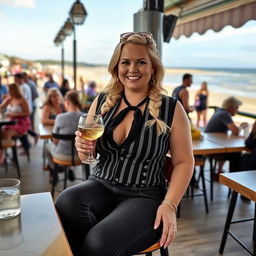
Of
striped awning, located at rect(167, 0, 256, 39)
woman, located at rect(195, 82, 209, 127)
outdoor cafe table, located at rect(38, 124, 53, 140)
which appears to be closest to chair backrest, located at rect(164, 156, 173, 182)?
outdoor cafe table, located at rect(38, 124, 53, 140)

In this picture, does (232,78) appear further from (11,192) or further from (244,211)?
(11,192)

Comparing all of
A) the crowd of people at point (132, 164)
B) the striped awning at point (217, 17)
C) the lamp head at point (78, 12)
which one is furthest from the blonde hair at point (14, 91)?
the striped awning at point (217, 17)

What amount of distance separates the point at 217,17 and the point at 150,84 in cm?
369

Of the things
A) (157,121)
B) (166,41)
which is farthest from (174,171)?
(166,41)

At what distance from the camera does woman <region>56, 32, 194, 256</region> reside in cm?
122

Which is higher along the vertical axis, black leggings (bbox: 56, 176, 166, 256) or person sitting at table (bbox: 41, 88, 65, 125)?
person sitting at table (bbox: 41, 88, 65, 125)

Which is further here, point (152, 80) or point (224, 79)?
point (224, 79)

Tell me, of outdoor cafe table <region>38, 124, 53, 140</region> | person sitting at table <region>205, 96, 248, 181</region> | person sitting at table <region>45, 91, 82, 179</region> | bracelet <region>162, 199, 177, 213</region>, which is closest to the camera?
bracelet <region>162, 199, 177, 213</region>

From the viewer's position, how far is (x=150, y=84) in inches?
61.9

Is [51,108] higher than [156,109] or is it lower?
lower

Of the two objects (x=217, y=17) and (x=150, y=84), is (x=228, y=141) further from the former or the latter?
(x=217, y=17)

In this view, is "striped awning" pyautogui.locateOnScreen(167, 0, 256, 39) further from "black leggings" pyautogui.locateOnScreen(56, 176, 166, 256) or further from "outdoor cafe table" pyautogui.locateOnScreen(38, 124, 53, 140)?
"black leggings" pyautogui.locateOnScreen(56, 176, 166, 256)

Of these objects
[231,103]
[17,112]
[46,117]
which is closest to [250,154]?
[231,103]

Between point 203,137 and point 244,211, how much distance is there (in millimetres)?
907
